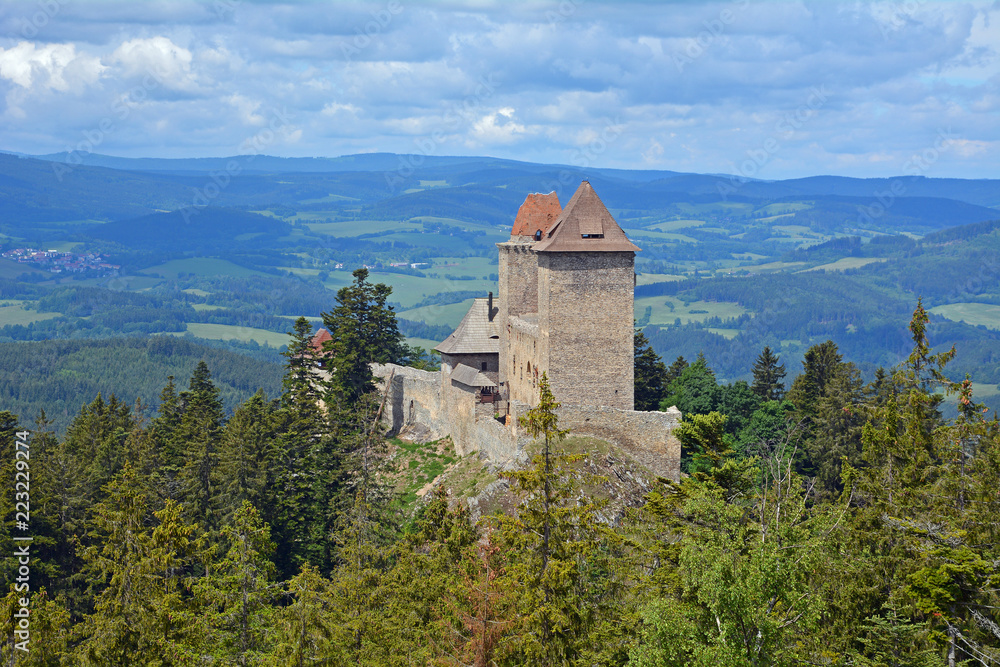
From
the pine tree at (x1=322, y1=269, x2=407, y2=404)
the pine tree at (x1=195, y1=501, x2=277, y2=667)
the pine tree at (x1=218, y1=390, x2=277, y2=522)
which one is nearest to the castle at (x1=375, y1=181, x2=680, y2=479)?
the pine tree at (x1=218, y1=390, x2=277, y2=522)

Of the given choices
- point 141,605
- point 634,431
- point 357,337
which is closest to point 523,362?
point 634,431

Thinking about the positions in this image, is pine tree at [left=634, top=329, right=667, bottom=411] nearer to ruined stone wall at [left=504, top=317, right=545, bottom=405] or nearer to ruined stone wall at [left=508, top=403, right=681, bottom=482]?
ruined stone wall at [left=504, top=317, right=545, bottom=405]

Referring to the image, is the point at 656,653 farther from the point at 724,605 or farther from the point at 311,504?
the point at 311,504

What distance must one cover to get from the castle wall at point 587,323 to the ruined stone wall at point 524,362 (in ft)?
3.80

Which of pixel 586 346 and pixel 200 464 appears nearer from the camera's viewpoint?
pixel 586 346

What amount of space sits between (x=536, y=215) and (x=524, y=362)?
8.32 m

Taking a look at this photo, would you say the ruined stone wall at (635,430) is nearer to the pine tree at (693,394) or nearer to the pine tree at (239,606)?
the pine tree at (693,394)

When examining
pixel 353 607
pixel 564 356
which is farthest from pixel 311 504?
pixel 353 607

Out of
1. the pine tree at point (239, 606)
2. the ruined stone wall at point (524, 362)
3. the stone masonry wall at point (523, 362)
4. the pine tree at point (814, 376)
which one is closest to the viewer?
the pine tree at point (239, 606)

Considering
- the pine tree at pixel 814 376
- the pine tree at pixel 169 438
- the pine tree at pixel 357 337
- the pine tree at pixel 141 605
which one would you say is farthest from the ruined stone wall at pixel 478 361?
the pine tree at pixel 141 605

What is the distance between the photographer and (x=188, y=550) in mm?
26375

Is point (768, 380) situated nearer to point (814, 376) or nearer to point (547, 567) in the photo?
point (814, 376)

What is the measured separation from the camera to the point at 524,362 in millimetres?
47844

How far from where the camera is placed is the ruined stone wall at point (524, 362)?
151 ft
